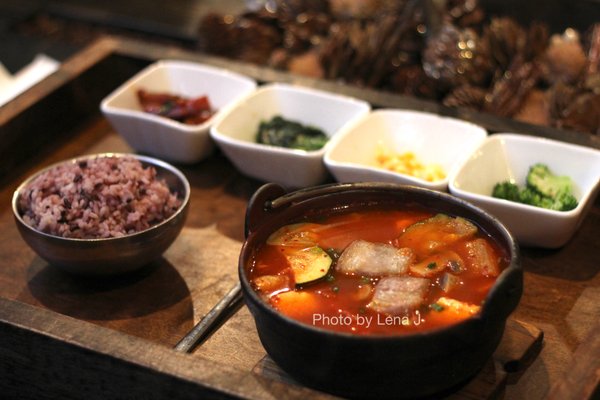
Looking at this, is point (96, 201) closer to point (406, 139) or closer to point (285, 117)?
point (285, 117)

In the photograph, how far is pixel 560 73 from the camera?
107 inches

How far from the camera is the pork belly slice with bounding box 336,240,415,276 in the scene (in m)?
1.67

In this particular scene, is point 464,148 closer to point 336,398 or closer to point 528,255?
point 528,255

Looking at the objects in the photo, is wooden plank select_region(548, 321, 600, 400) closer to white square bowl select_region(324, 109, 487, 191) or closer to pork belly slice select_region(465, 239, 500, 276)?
pork belly slice select_region(465, 239, 500, 276)

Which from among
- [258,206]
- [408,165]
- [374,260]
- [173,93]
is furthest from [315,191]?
[173,93]

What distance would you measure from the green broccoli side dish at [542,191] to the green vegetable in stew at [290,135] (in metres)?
0.59

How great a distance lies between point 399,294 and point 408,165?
87 centimetres

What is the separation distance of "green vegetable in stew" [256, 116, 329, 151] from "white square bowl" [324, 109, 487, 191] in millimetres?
109

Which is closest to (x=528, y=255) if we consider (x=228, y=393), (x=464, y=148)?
(x=464, y=148)

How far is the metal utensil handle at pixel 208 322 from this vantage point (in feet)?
5.98

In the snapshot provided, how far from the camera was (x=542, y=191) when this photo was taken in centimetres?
220

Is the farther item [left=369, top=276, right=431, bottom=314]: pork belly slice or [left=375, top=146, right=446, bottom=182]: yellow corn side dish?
[left=375, top=146, right=446, bottom=182]: yellow corn side dish

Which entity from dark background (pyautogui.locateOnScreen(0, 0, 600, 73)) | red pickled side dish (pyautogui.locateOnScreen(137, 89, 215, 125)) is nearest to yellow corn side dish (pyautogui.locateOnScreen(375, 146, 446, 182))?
red pickled side dish (pyautogui.locateOnScreen(137, 89, 215, 125))

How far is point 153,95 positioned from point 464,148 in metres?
1.08
